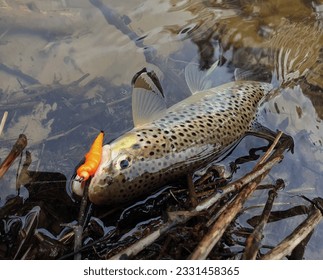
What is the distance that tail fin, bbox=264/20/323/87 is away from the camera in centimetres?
522

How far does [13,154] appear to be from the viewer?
12.0ft

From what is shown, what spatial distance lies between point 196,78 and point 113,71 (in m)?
0.91

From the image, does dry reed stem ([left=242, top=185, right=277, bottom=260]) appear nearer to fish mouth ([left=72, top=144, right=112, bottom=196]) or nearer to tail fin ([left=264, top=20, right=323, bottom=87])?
fish mouth ([left=72, top=144, right=112, bottom=196])

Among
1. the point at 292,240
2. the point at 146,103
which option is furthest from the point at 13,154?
the point at 292,240

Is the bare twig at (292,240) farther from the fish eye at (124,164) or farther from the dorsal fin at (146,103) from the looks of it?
the dorsal fin at (146,103)

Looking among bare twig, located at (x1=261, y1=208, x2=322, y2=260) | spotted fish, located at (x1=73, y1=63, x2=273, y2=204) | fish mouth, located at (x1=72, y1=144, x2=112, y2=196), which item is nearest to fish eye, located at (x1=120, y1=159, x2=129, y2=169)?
spotted fish, located at (x1=73, y1=63, x2=273, y2=204)

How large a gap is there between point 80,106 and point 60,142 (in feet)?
1.58

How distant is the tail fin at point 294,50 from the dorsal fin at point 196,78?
796mm

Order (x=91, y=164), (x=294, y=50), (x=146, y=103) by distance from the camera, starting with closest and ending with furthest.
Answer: (x=91, y=164), (x=146, y=103), (x=294, y=50)

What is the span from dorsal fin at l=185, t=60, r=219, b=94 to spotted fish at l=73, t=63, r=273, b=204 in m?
0.01

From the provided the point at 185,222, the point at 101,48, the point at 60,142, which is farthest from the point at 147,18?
the point at 185,222

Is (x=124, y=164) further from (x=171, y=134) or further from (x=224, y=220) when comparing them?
(x=224, y=220)

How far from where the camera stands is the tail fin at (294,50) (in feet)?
17.1

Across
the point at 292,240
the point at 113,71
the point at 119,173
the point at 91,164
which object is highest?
the point at 113,71
